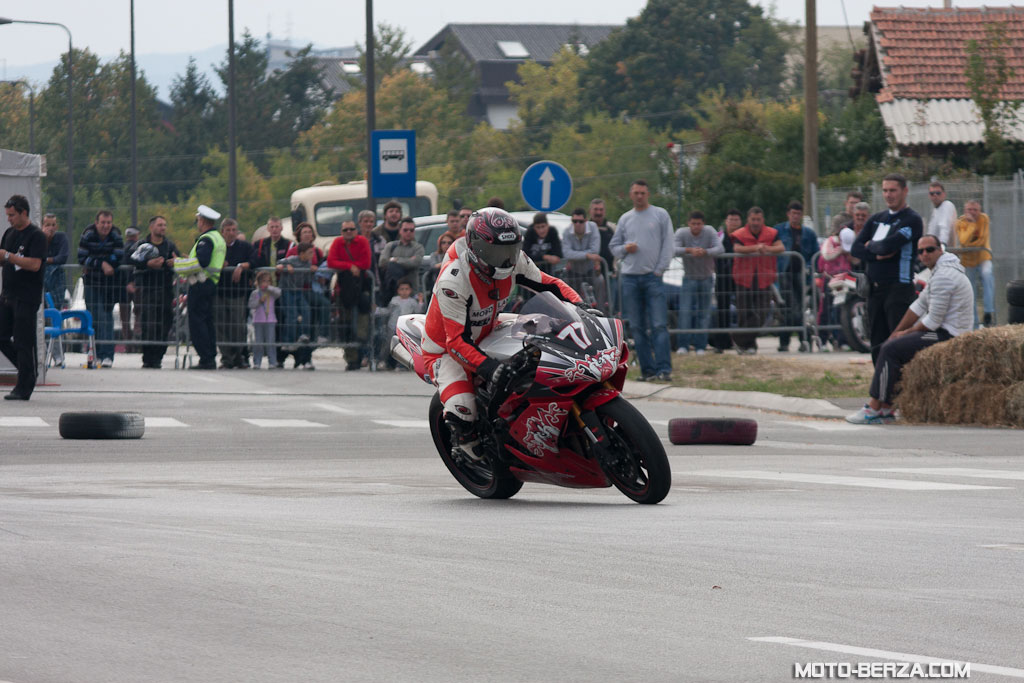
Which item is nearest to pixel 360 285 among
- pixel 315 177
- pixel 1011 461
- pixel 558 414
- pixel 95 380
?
pixel 95 380

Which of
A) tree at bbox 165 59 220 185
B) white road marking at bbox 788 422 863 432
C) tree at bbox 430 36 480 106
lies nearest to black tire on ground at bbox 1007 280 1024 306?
white road marking at bbox 788 422 863 432

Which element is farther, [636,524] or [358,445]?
[358,445]

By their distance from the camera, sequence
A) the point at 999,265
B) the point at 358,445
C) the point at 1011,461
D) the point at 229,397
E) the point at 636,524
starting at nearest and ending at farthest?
1. the point at 636,524
2. the point at 1011,461
3. the point at 358,445
4. the point at 229,397
5. the point at 999,265

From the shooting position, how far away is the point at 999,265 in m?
26.2

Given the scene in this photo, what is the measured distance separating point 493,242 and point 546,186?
598 inches

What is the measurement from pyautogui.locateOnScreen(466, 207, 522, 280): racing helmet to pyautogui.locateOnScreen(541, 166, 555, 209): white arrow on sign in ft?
49.0

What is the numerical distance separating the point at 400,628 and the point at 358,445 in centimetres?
846

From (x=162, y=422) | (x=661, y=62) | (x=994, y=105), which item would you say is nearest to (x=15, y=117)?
(x=661, y=62)

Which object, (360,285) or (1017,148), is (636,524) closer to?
(360,285)

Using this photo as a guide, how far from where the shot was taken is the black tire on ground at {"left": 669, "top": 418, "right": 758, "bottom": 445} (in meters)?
14.3

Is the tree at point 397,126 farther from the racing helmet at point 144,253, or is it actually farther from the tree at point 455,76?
the racing helmet at point 144,253

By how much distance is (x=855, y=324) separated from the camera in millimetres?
23125

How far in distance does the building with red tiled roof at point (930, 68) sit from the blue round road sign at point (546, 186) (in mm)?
12504

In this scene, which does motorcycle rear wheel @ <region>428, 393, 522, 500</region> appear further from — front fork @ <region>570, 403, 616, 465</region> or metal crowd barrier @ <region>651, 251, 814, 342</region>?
metal crowd barrier @ <region>651, 251, 814, 342</region>
